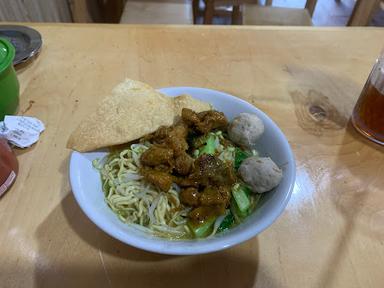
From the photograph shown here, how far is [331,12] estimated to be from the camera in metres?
3.52

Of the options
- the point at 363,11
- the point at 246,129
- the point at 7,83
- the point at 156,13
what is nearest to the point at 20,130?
the point at 7,83

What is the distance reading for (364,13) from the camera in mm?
2035

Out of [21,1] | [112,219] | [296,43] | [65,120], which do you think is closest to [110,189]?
[112,219]

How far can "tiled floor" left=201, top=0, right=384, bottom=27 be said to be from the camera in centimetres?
329

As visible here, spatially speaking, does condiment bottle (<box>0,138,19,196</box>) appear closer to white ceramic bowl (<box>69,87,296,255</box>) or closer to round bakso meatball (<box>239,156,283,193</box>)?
white ceramic bowl (<box>69,87,296,255</box>)

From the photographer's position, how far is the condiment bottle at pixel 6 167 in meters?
0.78

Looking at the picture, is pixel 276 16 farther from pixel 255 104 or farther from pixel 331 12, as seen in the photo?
pixel 331 12

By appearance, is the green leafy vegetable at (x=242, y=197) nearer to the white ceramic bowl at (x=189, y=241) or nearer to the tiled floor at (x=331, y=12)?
the white ceramic bowl at (x=189, y=241)

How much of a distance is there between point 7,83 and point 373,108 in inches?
40.7

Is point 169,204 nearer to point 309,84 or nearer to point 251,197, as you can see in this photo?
point 251,197

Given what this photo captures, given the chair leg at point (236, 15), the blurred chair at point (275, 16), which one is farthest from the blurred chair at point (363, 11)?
the chair leg at point (236, 15)

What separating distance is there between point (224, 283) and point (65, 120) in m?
0.66

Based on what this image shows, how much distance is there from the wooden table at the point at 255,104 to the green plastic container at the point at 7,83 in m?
0.07

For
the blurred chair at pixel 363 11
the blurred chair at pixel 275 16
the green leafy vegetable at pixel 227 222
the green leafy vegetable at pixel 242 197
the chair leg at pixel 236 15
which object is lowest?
the chair leg at pixel 236 15
